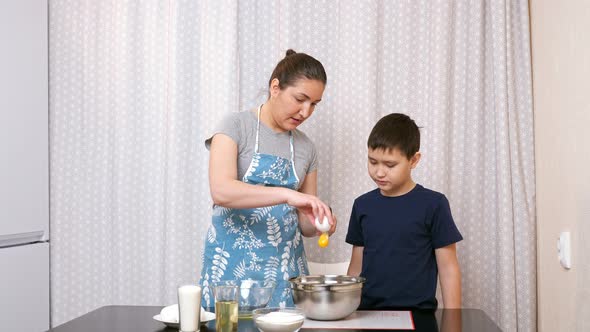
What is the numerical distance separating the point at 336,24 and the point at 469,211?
0.93 meters

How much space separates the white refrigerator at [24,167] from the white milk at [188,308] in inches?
57.8

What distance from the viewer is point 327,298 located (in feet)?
5.41

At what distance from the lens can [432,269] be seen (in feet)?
7.01

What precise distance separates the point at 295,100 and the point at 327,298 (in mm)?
727

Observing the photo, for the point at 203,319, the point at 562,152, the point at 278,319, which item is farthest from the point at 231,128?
the point at 562,152

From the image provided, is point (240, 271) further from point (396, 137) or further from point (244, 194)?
point (396, 137)

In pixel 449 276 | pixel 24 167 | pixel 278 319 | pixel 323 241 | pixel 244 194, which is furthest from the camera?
pixel 24 167

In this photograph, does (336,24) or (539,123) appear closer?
(539,123)

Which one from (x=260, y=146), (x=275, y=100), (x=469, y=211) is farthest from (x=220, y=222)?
(x=469, y=211)

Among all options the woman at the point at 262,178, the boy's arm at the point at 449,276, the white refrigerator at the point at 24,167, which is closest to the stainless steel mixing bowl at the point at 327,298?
the woman at the point at 262,178

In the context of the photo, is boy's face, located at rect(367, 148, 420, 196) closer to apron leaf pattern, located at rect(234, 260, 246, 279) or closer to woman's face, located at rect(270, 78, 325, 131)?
woman's face, located at rect(270, 78, 325, 131)

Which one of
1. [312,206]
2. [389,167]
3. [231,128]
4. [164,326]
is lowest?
[164,326]

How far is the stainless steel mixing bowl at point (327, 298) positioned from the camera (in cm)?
165

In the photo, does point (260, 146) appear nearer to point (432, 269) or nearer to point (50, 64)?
point (432, 269)
